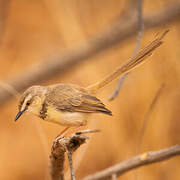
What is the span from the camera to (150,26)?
588 centimetres

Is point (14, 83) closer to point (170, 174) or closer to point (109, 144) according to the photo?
point (109, 144)

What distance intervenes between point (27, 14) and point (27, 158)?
12.4 ft

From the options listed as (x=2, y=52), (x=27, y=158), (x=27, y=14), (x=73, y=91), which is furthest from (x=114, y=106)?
(x=27, y=14)

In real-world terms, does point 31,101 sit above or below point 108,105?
below

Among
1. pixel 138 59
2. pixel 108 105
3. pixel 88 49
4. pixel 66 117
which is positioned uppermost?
pixel 88 49

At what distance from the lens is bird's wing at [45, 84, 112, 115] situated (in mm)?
3656

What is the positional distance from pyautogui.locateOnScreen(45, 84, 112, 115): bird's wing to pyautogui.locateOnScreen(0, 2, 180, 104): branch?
2.35m

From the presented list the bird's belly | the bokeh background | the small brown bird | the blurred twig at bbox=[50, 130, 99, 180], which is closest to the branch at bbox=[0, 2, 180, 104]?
the bokeh background

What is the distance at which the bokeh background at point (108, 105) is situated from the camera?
591 cm

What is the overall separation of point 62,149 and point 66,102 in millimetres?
863

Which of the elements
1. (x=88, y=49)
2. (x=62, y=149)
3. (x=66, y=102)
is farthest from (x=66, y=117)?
(x=88, y=49)

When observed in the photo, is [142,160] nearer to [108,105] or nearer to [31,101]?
[31,101]

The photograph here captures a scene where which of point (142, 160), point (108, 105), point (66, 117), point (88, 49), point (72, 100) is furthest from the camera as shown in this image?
point (108, 105)

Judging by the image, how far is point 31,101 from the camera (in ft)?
12.1
